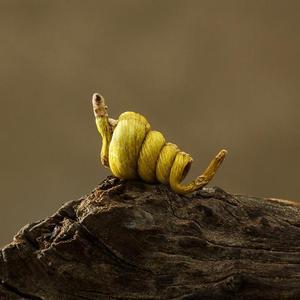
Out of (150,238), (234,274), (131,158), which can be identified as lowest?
(234,274)

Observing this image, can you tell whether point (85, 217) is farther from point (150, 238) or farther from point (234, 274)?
point (234, 274)

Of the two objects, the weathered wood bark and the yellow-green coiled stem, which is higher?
the yellow-green coiled stem

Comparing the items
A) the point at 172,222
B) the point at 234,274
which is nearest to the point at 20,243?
the point at 172,222

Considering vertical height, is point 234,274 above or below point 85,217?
below

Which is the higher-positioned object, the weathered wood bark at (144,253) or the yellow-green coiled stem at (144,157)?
the yellow-green coiled stem at (144,157)

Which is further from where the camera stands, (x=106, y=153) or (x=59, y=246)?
(x=106, y=153)

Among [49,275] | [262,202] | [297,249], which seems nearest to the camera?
[49,275]

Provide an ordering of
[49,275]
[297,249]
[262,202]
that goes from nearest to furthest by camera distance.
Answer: [49,275], [297,249], [262,202]

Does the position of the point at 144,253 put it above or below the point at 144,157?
below
